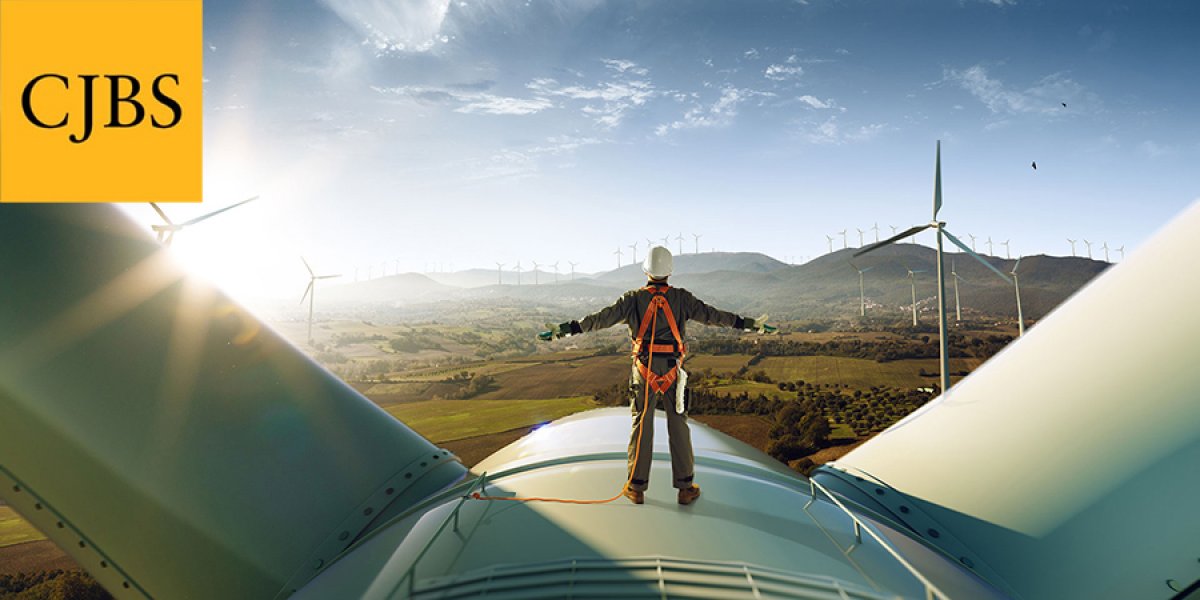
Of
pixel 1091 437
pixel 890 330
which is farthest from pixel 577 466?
pixel 890 330

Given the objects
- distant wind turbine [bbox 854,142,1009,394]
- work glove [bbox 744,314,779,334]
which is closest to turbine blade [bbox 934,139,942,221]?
distant wind turbine [bbox 854,142,1009,394]

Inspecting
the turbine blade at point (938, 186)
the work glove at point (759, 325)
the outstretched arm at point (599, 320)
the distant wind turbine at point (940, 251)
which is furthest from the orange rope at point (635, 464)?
the turbine blade at point (938, 186)

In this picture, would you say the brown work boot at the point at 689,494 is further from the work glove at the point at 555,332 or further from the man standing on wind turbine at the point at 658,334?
the work glove at the point at 555,332

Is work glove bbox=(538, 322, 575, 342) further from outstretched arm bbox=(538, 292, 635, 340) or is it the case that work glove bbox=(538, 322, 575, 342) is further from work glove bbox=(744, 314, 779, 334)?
work glove bbox=(744, 314, 779, 334)

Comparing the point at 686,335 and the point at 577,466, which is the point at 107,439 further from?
the point at 686,335

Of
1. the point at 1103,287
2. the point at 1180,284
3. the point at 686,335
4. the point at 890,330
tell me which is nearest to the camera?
the point at 1180,284

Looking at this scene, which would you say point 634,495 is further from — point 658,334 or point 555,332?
point 555,332
